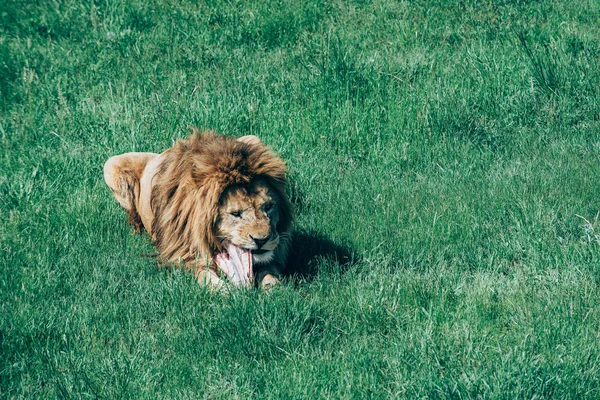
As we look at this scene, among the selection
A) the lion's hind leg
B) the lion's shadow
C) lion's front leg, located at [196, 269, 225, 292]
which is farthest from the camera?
the lion's hind leg

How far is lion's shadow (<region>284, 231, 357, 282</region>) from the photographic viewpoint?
5992mm

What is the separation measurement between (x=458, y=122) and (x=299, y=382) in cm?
400

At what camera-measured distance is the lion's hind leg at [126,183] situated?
22.3 ft

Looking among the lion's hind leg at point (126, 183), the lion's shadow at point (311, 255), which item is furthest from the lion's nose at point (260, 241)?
the lion's hind leg at point (126, 183)

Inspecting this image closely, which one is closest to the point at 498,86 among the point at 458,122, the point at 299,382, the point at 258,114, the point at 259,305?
the point at 458,122

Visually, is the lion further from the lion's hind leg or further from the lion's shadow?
the lion's hind leg

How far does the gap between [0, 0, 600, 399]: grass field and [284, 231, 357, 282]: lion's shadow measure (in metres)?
0.02

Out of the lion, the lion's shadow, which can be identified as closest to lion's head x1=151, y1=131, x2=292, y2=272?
the lion

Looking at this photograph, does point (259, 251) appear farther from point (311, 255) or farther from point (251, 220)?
point (311, 255)

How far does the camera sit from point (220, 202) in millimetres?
5504

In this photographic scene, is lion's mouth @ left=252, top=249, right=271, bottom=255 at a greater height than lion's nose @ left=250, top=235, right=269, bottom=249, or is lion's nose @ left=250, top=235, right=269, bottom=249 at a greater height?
lion's nose @ left=250, top=235, right=269, bottom=249

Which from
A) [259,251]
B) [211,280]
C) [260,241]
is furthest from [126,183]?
[260,241]

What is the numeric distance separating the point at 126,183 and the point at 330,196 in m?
1.60

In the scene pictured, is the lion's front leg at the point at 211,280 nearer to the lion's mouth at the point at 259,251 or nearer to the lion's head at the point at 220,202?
the lion's head at the point at 220,202
